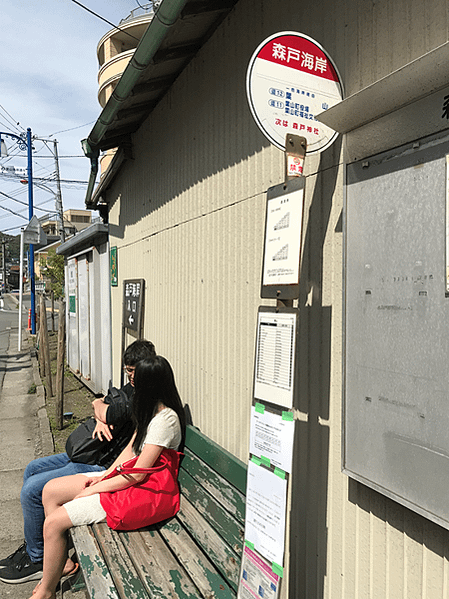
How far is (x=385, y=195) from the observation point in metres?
1.88

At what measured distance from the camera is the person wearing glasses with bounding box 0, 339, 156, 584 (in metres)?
3.39

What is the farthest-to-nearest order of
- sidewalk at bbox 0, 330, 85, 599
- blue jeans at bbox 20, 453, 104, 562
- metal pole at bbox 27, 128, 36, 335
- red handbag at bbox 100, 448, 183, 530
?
metal pole at bbox 27, 128, 36, 335, sidewalk at bbox 0, 330, 85, 599, blue jeans at bbox 20, 453, 104, 562, red handbag at bbox 100, 448, 183, 530

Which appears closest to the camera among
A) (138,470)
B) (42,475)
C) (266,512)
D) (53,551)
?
(266,512)

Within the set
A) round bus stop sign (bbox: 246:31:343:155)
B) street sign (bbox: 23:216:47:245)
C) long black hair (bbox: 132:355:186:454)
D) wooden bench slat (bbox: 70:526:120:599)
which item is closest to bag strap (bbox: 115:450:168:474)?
long black hair (bbox: 132:355:186:454)

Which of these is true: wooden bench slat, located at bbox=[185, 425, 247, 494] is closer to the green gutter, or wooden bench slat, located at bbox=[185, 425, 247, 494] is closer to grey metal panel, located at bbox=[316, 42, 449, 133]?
grey metal panel, located at bbox=[316, 42, 449, 133]

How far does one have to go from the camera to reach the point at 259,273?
9.57 feet

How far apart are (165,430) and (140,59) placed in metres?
2.67

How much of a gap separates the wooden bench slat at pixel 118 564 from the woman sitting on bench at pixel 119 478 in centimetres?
12

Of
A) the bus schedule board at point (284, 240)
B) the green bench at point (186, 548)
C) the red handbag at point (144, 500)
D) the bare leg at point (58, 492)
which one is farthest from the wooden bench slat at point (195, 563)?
the bus schedule board at point (284, 240)

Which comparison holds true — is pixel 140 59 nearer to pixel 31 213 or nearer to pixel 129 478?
pixel 129 478

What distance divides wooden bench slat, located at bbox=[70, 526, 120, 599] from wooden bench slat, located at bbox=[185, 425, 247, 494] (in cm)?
85

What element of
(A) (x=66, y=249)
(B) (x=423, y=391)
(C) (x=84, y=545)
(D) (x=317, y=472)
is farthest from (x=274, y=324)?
(A) (x=66, y=249)

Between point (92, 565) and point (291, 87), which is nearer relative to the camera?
point (291, 87)

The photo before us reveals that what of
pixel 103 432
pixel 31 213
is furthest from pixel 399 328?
pixel 31 213
